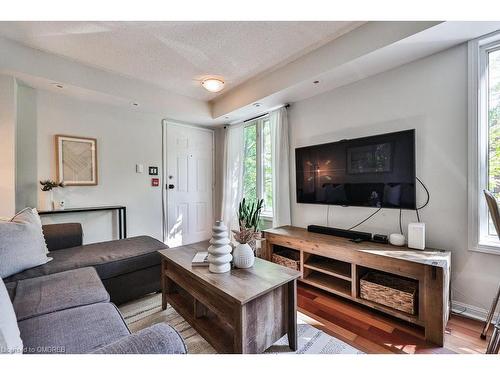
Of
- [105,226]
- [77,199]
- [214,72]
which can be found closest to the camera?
[214,72]

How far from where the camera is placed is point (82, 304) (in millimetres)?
1165

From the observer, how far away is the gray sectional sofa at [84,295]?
0.75 meters

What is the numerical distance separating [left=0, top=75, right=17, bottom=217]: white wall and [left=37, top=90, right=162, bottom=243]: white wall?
307 mm

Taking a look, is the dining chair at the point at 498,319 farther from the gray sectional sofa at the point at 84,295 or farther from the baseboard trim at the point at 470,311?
the gray sectional sofa at the point at 84,295

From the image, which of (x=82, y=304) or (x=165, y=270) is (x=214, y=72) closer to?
(x=165, y=270)

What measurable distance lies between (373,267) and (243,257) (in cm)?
103

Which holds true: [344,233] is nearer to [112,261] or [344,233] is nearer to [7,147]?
[112,261]

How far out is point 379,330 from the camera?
5.21 ft

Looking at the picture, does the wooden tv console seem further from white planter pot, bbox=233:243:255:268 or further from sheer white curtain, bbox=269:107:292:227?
white planter pot, bbox=233:243:255:268

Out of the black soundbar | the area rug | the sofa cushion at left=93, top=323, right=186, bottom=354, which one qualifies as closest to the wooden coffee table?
the area rug

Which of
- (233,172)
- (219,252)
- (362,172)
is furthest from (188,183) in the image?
(362,172)

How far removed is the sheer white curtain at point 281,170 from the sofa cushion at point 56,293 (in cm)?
206
